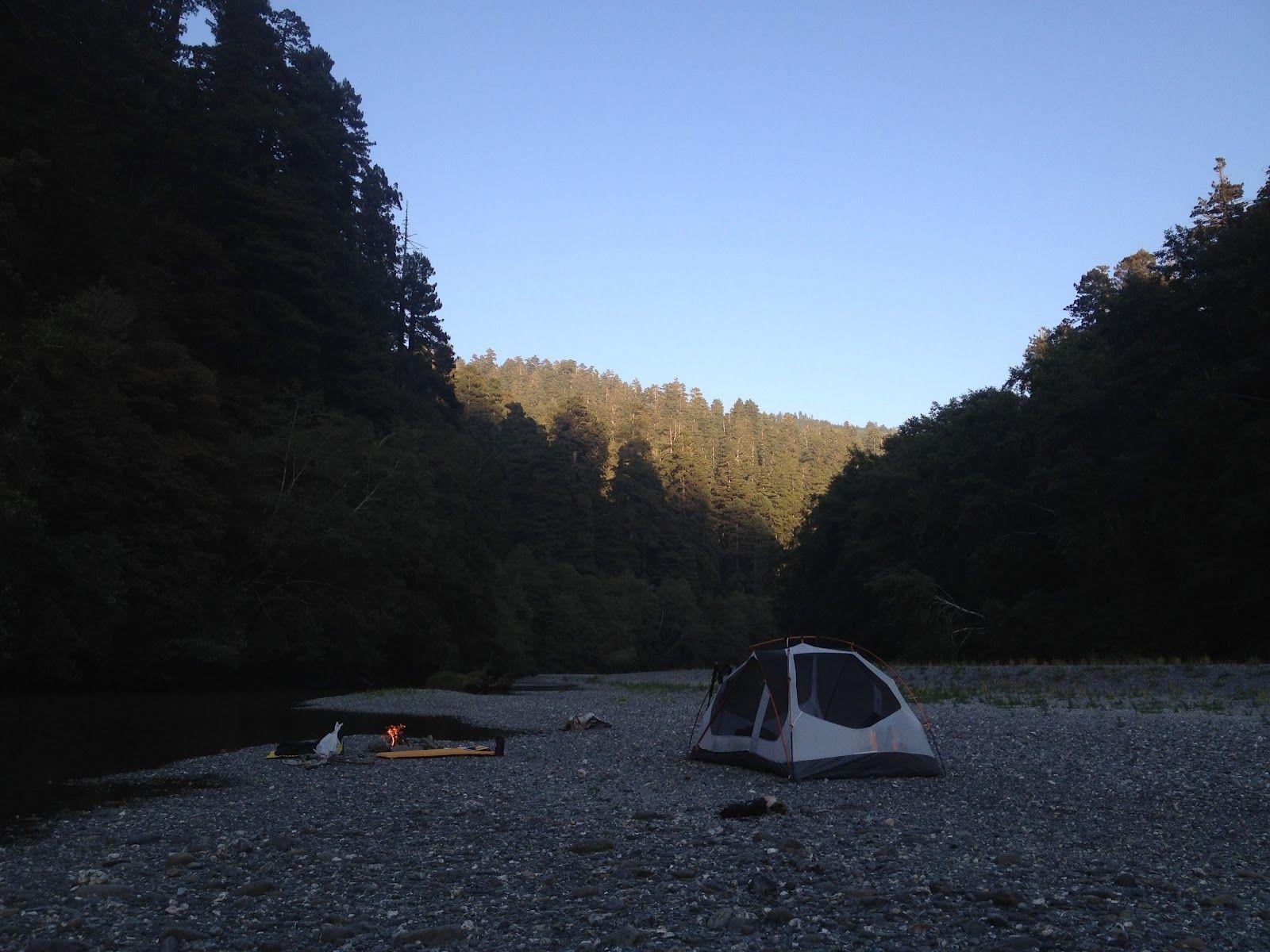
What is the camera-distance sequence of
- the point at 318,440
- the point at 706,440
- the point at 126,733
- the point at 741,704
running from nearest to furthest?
the point at 741,704, the point at 126,733, the point at 318,440, the point at 706,440

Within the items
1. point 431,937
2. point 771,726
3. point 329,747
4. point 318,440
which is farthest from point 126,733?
point 318,440

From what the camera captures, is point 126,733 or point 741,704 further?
point 126,733

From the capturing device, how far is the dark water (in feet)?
42.3

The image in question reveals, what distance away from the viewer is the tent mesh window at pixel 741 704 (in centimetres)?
1465

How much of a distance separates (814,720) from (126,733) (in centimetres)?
1499

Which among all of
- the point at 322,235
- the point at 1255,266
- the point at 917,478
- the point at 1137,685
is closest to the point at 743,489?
the point at 917,478

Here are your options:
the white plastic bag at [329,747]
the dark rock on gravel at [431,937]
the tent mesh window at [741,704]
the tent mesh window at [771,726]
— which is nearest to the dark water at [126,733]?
the white plastic bag at [329,747]

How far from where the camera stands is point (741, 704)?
14977 millimetres

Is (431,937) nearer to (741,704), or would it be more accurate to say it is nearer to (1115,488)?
(741,704)

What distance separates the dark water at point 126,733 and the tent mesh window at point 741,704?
752cm

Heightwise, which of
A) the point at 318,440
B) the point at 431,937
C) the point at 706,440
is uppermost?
the point at 706,440

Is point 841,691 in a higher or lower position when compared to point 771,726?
higher

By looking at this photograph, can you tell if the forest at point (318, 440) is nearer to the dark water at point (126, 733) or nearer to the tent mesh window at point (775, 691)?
the dark water at point (126, 733)

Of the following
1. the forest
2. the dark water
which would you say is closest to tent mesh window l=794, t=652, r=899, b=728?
the dark water
